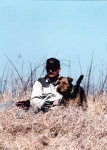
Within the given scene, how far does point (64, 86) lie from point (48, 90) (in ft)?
0.82

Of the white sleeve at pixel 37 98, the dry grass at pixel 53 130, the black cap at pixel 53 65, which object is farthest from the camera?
the black cap at pixel 53 65

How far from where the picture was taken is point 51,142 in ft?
13.5

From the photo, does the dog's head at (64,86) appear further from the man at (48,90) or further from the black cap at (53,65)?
the black cap at (53,65)

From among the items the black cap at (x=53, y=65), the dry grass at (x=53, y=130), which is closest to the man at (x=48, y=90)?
the black cap at (x=53, y=65)

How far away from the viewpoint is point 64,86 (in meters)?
5.37

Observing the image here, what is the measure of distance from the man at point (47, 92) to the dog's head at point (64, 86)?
0.24ft

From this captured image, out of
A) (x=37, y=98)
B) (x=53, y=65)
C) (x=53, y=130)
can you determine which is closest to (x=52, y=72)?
(x=53, y=65)

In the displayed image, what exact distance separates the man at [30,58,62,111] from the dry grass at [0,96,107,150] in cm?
29

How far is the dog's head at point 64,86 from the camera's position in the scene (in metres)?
5.34

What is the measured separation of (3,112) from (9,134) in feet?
2.12

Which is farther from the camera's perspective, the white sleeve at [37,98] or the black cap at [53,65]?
the black cap at [53,65]

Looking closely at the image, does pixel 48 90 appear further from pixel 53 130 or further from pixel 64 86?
pixel 53 130

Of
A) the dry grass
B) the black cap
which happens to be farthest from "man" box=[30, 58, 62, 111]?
the dry grass

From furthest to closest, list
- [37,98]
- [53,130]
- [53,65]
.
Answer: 1. [53,65]
2. [37,98]
3. [53,130]
